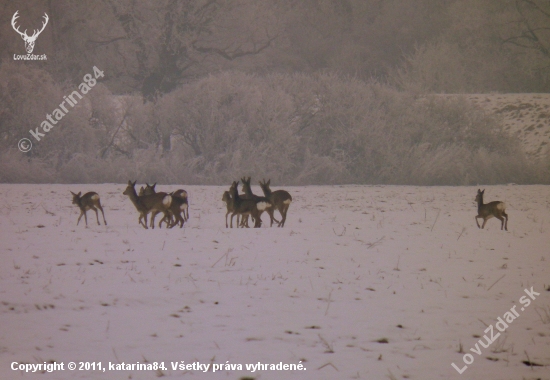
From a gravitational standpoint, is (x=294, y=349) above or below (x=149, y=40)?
below

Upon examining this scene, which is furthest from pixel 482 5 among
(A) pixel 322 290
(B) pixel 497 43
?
(A) pixel 322 290

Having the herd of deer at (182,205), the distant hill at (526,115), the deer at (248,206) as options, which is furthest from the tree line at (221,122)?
the deer at (248,206)

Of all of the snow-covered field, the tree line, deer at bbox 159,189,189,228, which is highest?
the tree line

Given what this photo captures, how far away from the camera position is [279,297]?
7.25 metres

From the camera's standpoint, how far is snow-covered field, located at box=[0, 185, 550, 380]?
5.43m

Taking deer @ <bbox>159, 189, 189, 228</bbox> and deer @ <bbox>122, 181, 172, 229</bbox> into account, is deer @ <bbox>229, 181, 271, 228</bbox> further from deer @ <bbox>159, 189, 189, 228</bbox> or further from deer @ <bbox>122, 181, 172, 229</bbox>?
deer @ <bbox>122, 181, 172, 229</bbox>

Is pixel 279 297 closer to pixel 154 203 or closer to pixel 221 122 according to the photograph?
pixel 154 203

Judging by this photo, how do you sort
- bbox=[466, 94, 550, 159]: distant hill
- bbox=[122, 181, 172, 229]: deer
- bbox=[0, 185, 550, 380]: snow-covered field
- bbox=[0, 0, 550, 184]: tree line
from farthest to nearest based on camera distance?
bbox=[466, 94, 550, 159]: distant hill
bbox=[0, 0, 550, 184]: tree line
bbox=[122, 181, 172, 229]: deer
bbox=[0, 185, 550, 380]: snow-covered field

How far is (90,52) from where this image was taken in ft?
131

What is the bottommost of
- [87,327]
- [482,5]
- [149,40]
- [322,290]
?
[87,327]

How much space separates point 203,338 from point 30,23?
38939 mm

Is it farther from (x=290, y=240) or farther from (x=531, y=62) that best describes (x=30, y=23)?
(x=290, y=240)

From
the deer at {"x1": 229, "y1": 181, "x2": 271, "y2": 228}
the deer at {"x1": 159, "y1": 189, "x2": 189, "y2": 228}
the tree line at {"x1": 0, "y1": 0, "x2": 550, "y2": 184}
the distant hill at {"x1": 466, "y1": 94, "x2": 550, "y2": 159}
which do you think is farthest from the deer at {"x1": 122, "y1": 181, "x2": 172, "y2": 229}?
the distant hill at {"x1": 466, "y1": 94, "x2": 550, "y2": 159}

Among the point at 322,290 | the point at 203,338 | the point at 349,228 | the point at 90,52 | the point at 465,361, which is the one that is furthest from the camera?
the point at 90,52
